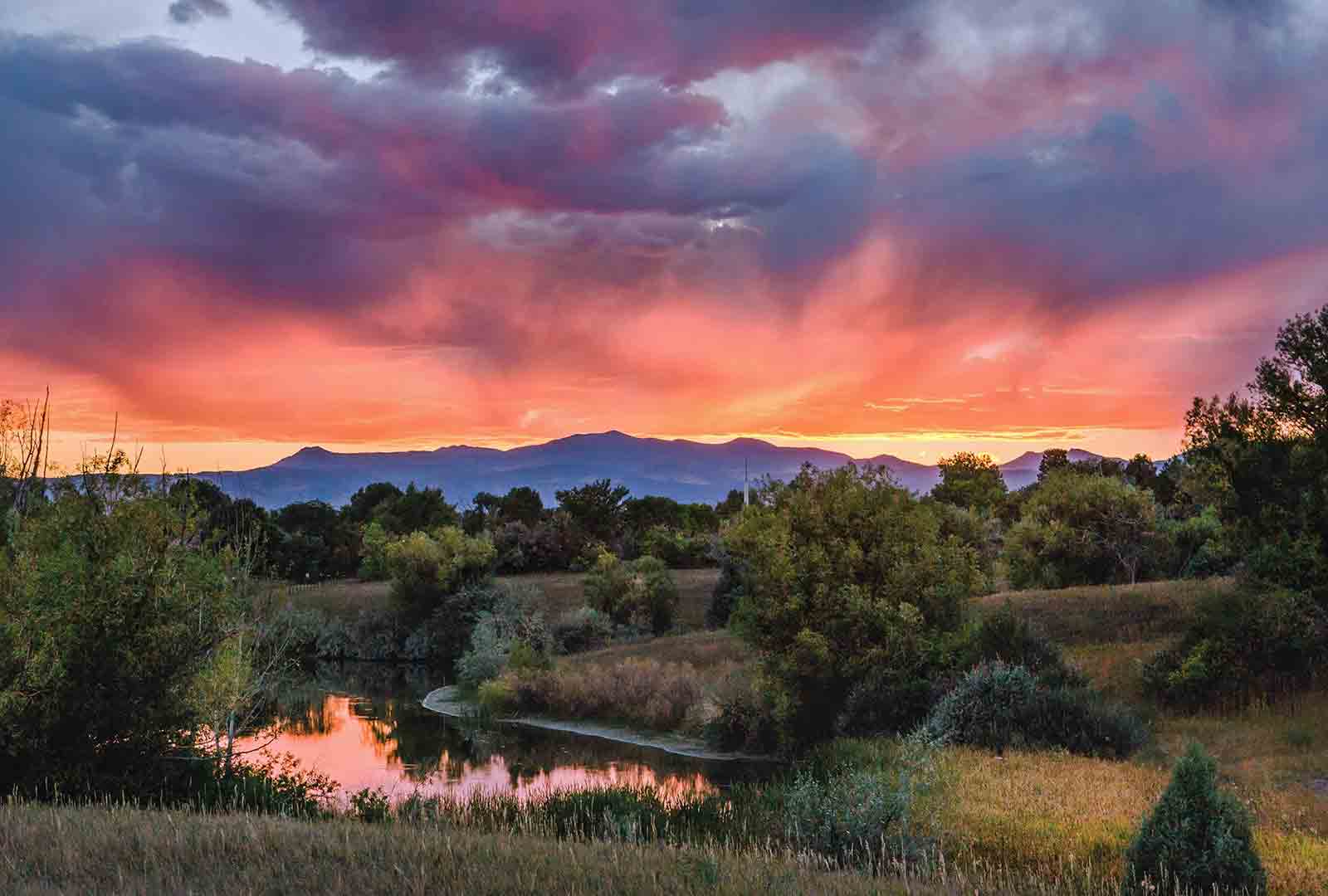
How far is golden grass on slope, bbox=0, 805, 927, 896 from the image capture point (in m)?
8.20

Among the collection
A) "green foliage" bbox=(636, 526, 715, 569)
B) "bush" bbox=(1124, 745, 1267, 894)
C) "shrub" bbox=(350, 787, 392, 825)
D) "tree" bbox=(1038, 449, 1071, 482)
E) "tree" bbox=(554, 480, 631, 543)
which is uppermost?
"tree" bbox=(1038, 449, 1071, 482)

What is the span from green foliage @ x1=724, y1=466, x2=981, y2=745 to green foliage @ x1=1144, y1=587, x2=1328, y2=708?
569cm

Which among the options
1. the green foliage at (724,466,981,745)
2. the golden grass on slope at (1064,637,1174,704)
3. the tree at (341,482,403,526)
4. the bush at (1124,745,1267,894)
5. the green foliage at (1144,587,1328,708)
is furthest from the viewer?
the tree at (341,482,403,526)

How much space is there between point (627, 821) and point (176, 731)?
813 cm

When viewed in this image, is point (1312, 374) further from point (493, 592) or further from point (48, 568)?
point (493, 592)

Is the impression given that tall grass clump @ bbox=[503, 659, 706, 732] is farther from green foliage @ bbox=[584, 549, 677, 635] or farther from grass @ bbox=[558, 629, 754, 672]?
green foliage @ bbox=[584, 549, 677, 635]

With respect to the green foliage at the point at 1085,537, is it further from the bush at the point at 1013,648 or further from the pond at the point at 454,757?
the pond at the point at 454,757

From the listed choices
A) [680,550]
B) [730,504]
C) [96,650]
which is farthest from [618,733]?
[730,504]

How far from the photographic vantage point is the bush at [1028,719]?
20.9 meters

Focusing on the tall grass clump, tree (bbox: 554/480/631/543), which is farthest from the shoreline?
tree (bbox: 554/480/631/543)

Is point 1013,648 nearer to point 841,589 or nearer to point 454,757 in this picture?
point 841,589

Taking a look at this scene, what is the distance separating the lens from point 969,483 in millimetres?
96500

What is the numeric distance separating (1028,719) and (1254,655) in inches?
370

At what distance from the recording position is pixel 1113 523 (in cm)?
4759
